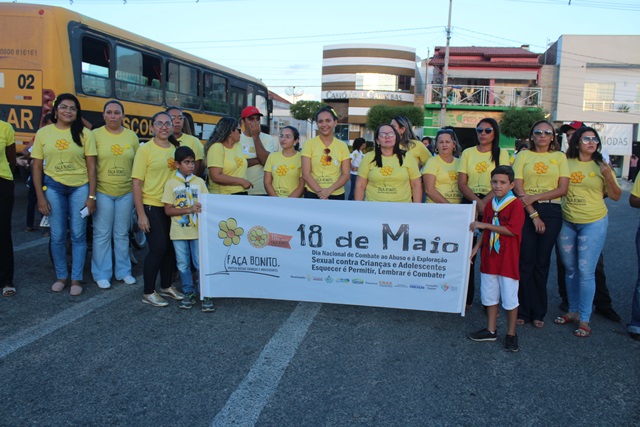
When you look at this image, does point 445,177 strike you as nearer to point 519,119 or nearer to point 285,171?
point 285,171

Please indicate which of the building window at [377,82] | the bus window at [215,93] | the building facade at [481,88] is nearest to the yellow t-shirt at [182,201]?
the bus window at [215,93]

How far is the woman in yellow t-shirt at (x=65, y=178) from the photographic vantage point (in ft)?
16.7

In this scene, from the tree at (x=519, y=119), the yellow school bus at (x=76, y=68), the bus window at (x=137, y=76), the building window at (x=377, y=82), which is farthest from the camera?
the building window at (x=377, y=82)

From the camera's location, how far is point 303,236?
4840 mm

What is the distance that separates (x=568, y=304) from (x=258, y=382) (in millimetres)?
3453

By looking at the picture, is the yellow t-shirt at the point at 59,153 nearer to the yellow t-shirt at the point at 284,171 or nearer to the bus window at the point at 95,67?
the yellow t-shirt at the point at 284,171

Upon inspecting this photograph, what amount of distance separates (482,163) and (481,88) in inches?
1457

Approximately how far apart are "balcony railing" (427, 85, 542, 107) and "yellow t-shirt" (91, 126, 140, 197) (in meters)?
36.6

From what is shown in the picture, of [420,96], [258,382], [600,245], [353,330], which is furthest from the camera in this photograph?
[420,96]

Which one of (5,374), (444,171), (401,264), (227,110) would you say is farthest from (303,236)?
(227,110)

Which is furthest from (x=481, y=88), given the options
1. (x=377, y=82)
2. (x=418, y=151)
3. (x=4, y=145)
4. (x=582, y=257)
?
(x=4, y=145)

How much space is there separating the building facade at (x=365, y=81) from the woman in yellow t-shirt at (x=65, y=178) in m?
53.5

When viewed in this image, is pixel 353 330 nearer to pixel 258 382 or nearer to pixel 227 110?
pixel 258 382

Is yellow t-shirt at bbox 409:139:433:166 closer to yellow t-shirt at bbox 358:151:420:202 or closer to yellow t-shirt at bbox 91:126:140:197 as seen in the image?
yellow t-shirt at bbox 358:151:420:202
